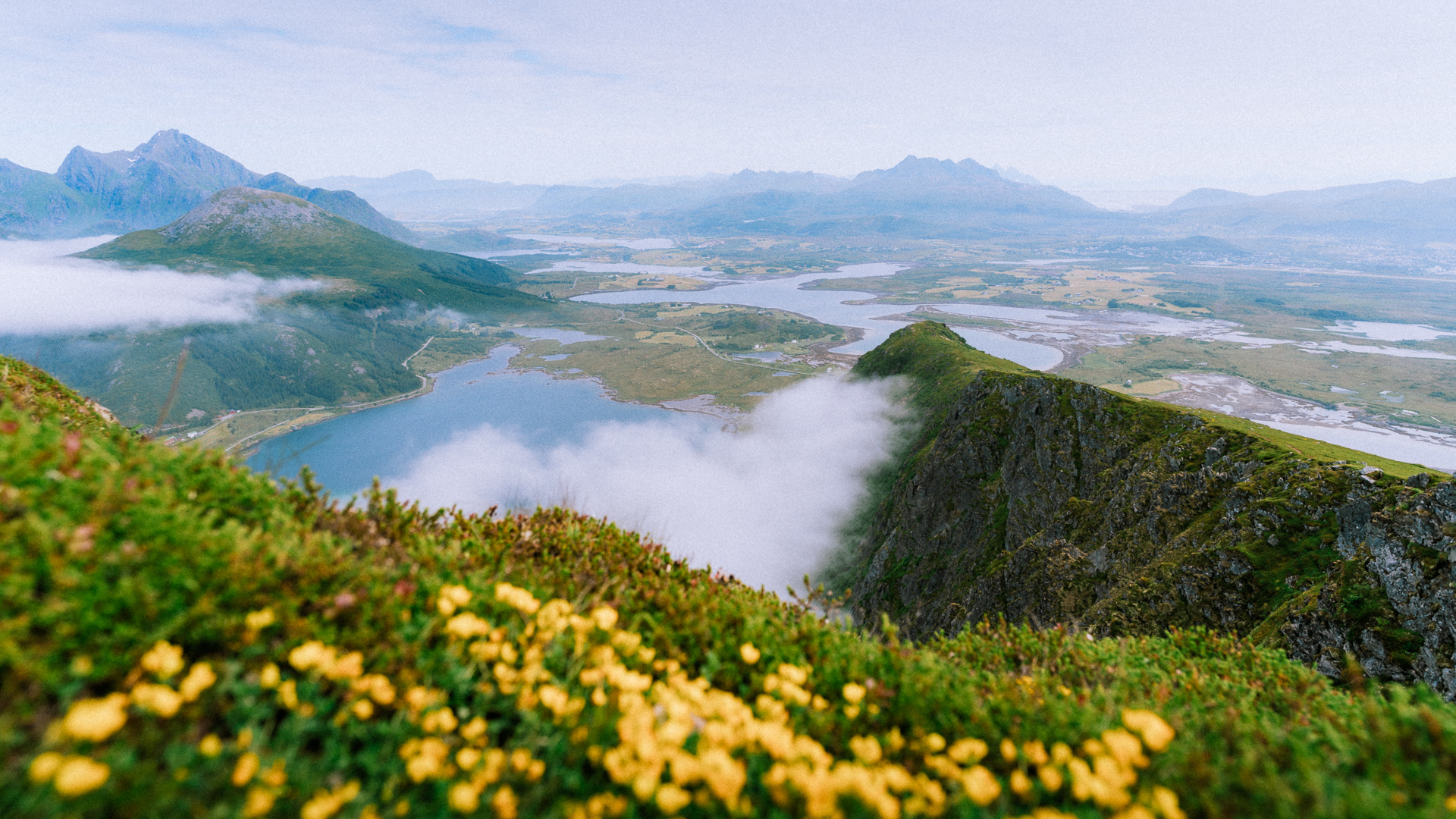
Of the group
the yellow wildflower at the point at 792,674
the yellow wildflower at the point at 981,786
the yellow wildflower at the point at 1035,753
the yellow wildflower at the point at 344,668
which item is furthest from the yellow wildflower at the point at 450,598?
the yellow wildflower at the point at 1035,753

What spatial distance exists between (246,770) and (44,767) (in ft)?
2.23

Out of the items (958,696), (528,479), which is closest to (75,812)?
(958,696)

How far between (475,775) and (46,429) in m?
5.20

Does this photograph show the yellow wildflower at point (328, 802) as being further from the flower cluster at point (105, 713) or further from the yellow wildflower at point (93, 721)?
the yellow wildflower at point (93, 721)

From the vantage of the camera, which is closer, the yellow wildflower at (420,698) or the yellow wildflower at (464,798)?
the yellow wildflower at (464,798)

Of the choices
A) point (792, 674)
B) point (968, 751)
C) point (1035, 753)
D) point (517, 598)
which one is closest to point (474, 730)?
point (517, 598)

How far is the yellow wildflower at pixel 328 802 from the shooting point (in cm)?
265

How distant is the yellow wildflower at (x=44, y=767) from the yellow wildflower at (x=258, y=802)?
71cm

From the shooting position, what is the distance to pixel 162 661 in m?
2.96

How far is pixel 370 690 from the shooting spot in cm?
345

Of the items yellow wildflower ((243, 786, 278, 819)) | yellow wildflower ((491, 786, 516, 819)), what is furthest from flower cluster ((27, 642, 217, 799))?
yellow wildflower ((491, 786, 516, 819))

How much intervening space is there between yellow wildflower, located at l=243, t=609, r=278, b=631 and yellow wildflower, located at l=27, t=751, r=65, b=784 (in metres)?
1.02

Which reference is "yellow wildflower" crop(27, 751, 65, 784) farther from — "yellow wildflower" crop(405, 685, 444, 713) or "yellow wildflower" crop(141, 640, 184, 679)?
"yellow wildflower" crop(405, 685, 444, 713)

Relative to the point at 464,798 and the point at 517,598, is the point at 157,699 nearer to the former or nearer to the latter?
the point at 464,798
